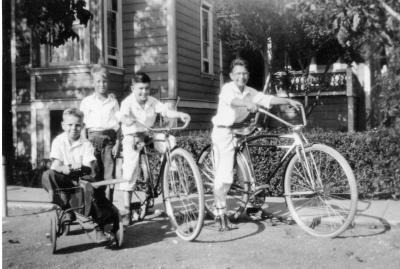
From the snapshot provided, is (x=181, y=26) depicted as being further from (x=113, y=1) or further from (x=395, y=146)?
(x=395, y=146)

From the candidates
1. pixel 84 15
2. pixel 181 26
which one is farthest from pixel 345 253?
pixel 181 26

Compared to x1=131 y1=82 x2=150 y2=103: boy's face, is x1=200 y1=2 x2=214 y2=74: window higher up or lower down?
higher up

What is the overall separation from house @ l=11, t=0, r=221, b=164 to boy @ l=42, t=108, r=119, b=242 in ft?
20.1

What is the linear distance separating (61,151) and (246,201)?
203 centimetres

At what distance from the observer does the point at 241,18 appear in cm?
1003

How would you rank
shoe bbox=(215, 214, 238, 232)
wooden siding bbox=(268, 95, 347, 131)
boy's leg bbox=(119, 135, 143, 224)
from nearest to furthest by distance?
1. shoe bbox=(215, 214, 238, 232)
2. boy's leg bbox=(119, 135, 143, 224)
3. wooden siding bbox=(268, 95, 347, 131)

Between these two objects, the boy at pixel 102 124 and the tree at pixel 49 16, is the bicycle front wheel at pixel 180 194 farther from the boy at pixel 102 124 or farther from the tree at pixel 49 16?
the tree at pixel 49 16

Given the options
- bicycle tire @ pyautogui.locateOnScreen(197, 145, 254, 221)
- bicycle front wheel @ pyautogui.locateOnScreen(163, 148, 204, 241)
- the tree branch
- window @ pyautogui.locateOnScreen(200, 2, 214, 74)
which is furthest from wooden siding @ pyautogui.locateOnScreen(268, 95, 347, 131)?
bicycle front wheel @ pyautogui.locateOnScreen(163, 148, 204, 241)

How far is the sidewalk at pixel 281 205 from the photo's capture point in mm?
5312

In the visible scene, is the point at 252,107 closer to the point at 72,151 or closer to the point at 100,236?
the point at 72,151

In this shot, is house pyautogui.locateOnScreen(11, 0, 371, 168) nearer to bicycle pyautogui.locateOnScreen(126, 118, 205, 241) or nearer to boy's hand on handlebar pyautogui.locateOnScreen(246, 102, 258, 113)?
bicycle pyautogui.locateOnScreen(126, 118, 205, 241)

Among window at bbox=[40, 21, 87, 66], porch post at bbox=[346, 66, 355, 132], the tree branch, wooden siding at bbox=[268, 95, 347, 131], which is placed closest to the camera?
the tree branch

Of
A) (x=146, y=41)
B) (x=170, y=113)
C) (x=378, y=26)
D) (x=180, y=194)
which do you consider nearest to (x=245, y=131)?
(x=170, y=113)

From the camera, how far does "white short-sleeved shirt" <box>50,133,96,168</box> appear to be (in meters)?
4.69
